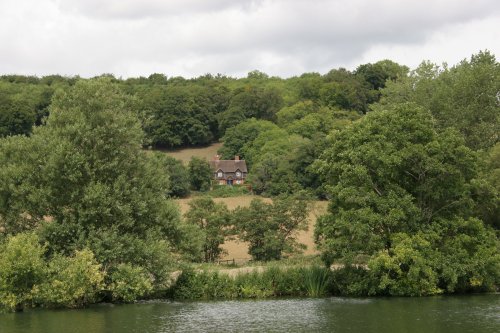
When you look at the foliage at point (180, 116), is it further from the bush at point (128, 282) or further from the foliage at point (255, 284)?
the bush at point (128, 282)

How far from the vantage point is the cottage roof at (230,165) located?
114 m

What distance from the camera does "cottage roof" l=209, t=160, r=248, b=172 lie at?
114 meters

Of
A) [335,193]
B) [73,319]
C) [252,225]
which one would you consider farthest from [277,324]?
[252,225]

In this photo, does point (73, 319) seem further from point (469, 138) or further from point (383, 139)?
point (469, 138)

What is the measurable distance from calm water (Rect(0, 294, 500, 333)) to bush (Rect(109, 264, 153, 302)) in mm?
942

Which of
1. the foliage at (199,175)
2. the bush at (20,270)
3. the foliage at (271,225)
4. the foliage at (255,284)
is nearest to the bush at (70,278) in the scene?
the bush at (20,270)

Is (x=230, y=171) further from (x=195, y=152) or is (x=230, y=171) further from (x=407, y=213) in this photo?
(x=407, y=213)

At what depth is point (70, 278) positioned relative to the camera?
36750 millimetres

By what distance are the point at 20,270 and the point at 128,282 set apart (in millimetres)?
6273

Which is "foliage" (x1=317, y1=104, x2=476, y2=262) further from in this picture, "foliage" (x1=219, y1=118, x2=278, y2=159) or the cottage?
"foliage" (x1=219, y1=118, x2=278, y2=159)

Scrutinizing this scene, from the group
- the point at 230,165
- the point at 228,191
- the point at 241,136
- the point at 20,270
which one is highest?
the point at 241,136

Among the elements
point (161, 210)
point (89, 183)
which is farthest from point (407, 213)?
point (89, 183)

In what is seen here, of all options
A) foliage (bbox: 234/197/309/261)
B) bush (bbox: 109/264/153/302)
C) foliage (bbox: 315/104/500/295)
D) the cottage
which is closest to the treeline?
the cottage

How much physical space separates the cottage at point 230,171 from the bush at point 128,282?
238ft
